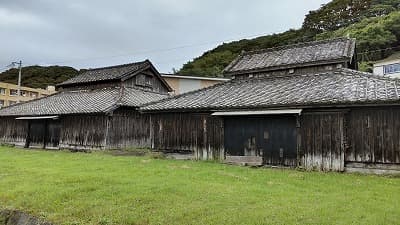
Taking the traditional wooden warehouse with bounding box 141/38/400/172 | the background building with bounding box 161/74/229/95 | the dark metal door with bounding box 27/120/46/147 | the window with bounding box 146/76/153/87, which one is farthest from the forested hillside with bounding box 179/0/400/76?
the dark metal door with bounding box 27/120/46/147

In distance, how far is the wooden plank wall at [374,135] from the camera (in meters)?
12.7

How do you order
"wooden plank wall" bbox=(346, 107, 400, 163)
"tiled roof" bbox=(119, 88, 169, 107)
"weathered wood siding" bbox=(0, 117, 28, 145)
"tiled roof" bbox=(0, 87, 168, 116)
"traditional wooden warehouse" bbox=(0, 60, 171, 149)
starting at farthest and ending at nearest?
"weathered wood siding" bbox=(0, 117, 28, 145) < "tiled roof" bbox=(119, 88, 169, 107) < "tiled roof" bbox=(0, 87, 168, 116) < "traditional wooden warehouse" bbox=(0, 60, 171, 149) < "wooden plank wall" bbox=(346, 107, 400, 163)

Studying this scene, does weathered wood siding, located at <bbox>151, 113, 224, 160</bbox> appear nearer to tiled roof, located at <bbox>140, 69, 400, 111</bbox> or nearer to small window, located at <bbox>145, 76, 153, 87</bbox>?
tiled roof, located at <bbox>140, 69, 400, 111</bbox>

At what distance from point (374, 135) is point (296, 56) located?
826cm

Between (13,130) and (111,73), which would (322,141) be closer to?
(111,73)

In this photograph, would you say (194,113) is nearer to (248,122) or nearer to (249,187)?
(248,122)

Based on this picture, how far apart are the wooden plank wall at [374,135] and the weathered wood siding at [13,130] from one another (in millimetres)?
24500

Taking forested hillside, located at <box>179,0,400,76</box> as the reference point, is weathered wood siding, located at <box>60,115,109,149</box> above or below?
below

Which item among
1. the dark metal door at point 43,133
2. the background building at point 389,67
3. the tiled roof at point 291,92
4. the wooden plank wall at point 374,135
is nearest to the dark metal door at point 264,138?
the tiled roof at point 291,92

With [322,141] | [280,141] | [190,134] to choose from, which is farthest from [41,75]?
[322,141]

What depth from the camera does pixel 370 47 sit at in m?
45.7

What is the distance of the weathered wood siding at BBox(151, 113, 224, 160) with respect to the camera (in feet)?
56.6

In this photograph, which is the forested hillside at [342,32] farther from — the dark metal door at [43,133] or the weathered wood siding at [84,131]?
the weathered wood siding at [84,131]

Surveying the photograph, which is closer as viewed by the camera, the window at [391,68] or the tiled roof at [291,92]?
the tiled roof at [291,92]
